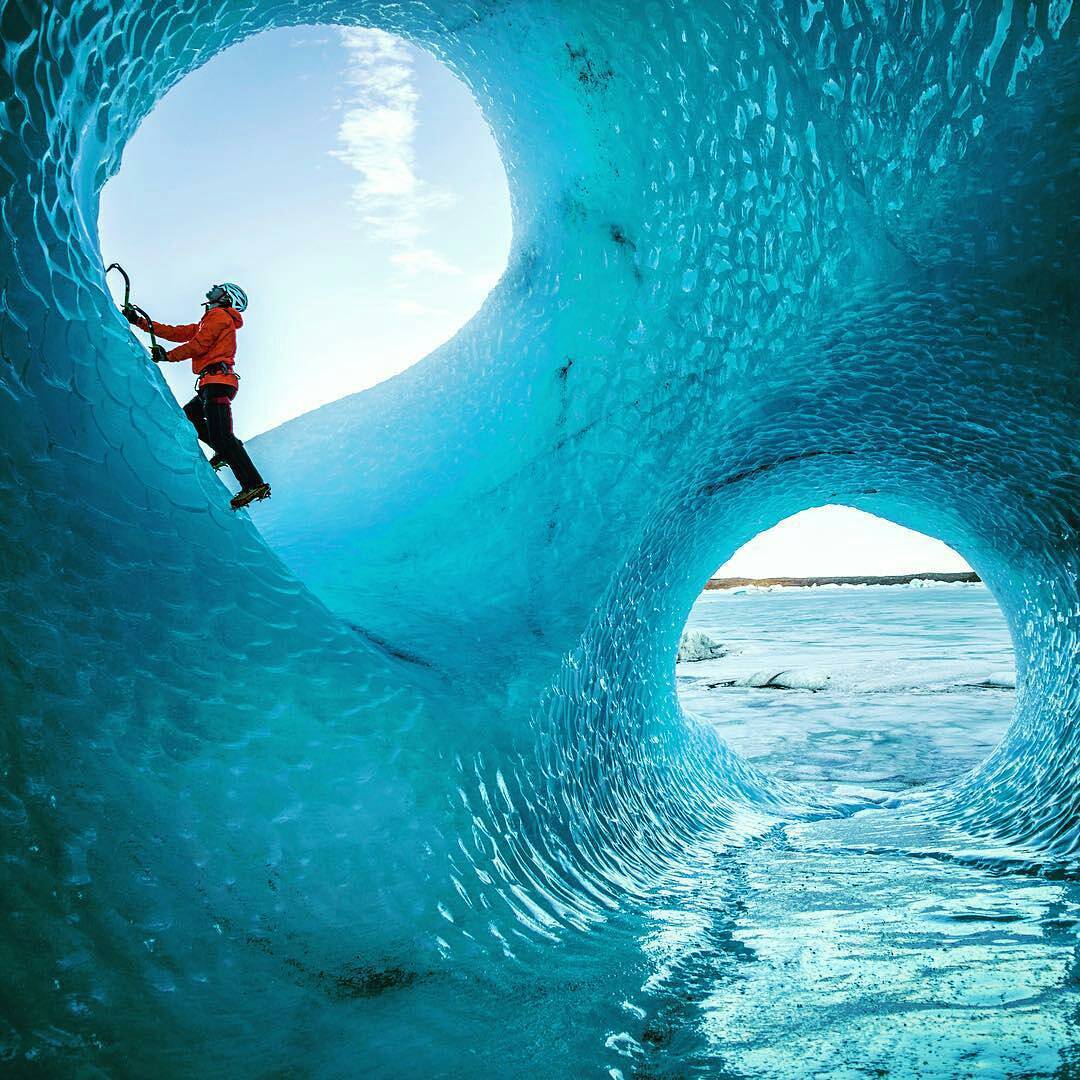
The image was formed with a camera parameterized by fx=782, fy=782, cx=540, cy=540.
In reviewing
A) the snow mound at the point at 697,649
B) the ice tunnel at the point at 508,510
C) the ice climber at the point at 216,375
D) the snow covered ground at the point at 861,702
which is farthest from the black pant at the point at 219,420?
the snow mound at the point at 697,649

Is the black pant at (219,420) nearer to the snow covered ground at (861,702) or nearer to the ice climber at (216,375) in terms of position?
the ice climber at (216,375)

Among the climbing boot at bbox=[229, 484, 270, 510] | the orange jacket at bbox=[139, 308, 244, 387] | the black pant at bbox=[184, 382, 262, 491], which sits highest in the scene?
the orange jacket at bbox=[139, 308, 244, 387]

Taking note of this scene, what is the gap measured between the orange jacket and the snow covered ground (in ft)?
12.4

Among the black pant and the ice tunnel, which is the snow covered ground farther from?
the black pant

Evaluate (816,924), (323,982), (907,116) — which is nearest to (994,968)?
(816,924)

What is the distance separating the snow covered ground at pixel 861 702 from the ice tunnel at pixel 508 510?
144 cm

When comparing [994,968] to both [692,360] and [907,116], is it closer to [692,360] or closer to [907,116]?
[692,360]

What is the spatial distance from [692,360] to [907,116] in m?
0.79

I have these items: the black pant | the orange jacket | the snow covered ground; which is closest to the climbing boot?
the black pant

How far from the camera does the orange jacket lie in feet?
6.75

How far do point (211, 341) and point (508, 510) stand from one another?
3.26 ft

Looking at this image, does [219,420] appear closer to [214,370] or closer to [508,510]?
[214,370]

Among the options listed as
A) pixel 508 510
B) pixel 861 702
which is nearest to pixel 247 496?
pixel 508 510

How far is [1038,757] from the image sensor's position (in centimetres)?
327
